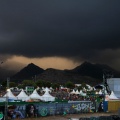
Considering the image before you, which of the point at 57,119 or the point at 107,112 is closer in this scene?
the point at 57,119

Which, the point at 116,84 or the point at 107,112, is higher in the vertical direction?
the point at 116,84

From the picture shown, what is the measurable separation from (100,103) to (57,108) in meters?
11.5

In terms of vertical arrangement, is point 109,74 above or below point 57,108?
above

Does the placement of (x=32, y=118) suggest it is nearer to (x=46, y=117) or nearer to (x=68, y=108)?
(x=46, y=117)

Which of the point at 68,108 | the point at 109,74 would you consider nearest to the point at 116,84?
the point at 109,74

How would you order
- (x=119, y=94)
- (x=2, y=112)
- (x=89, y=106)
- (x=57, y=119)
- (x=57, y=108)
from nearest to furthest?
(x=2, y=112) < (x=57, y=119) < (x=57, y=108) < (x=89, y=106) < (x=119, y=94)

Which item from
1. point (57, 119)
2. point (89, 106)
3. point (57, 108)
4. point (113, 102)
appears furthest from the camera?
point (113, 102)

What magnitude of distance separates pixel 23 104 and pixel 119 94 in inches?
2375

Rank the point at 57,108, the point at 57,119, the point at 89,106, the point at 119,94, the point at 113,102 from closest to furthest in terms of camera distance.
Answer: the point at 57,119, the point at 57,108, the point at 89,106, the point at 113,102, the point at 119,94

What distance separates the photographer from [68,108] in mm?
53469

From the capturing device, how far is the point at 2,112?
143ft

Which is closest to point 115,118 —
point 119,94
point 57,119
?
point 57,119

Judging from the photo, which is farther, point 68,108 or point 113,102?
point 113,102

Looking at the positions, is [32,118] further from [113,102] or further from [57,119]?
[113,102]
